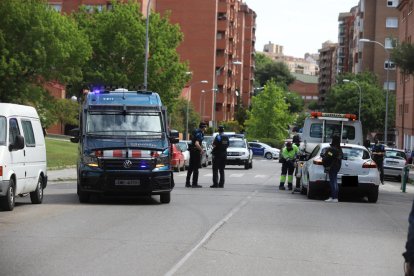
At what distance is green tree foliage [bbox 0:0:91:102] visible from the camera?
1892 inches

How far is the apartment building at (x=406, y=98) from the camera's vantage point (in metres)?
69.8

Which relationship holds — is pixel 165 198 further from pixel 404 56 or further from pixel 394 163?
pixel 394 163

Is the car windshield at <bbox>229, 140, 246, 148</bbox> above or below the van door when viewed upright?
below

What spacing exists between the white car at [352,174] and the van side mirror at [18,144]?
8.30 metres

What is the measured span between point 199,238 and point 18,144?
499 cm

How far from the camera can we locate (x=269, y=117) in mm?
105875

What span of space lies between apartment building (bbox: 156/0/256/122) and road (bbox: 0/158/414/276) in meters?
75.3

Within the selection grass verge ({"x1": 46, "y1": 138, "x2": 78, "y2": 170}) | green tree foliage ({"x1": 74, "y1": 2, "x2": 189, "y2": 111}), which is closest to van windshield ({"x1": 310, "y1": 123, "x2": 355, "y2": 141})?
grass verge ({"x1": 46, "y1": 138, "x2": 78, "y2": 170})

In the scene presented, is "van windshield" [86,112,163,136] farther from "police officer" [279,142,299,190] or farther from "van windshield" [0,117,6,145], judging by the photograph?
"police officer" [279,142,299,190]

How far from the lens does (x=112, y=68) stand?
63125 mm

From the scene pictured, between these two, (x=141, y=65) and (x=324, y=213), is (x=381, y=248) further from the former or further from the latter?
(x=141, y=65)

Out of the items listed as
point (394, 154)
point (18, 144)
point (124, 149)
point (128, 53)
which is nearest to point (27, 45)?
point (128, 53)

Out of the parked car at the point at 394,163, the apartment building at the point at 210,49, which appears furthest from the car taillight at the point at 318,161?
the apartment building at the point at 210,49

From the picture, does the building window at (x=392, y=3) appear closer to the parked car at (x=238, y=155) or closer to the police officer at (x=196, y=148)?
the parked car at (x=238, y=155)
